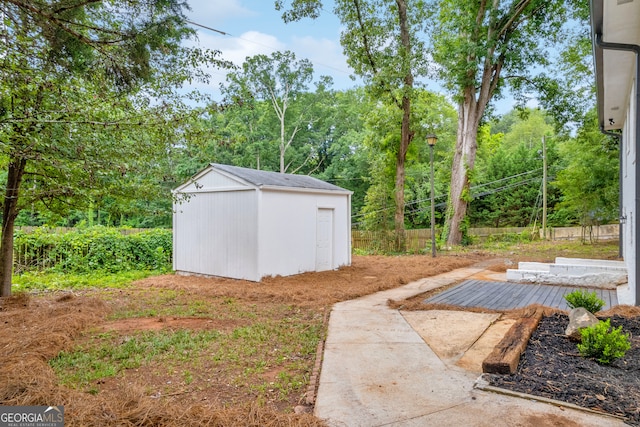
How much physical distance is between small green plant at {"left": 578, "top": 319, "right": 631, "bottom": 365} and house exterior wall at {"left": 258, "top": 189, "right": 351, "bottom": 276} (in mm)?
6027

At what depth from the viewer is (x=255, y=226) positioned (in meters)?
7.99

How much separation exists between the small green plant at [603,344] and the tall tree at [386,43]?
11.1m

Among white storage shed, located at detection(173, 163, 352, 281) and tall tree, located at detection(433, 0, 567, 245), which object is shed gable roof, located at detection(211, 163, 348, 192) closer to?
white storage shed, located at detection(173, 163, 352, 281)

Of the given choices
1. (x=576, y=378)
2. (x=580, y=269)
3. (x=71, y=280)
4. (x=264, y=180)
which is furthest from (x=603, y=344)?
(x=71, y=280)

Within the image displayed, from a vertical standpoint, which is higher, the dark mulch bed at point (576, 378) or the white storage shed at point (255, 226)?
the white storage shed at point (255, 226)

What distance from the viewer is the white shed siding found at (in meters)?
8.14

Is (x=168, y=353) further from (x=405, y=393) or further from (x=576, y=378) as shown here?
(x=576, y=378)

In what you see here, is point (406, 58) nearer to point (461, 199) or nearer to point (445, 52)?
point (445, 52)

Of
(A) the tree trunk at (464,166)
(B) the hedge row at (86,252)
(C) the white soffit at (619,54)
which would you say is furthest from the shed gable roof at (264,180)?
(A) the tree trunk at (464,166)

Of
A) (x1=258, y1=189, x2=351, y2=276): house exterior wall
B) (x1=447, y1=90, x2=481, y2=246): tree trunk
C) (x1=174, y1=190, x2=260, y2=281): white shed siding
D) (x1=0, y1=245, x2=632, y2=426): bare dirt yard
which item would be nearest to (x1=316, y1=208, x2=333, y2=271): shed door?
(x1=258, y1=189, x2=351, y2=276): house exterior wall

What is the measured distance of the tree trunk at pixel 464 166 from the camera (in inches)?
587

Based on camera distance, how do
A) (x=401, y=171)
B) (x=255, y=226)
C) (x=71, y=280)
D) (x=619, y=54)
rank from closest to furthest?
(x=619, y=54) < (x=255, y=226) < (x=71, y=280) < (x=401, y=171)

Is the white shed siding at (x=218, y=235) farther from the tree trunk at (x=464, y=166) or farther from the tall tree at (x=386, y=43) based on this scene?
the tree trunk at (x=464, y=166)

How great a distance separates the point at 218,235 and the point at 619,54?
313 inches
